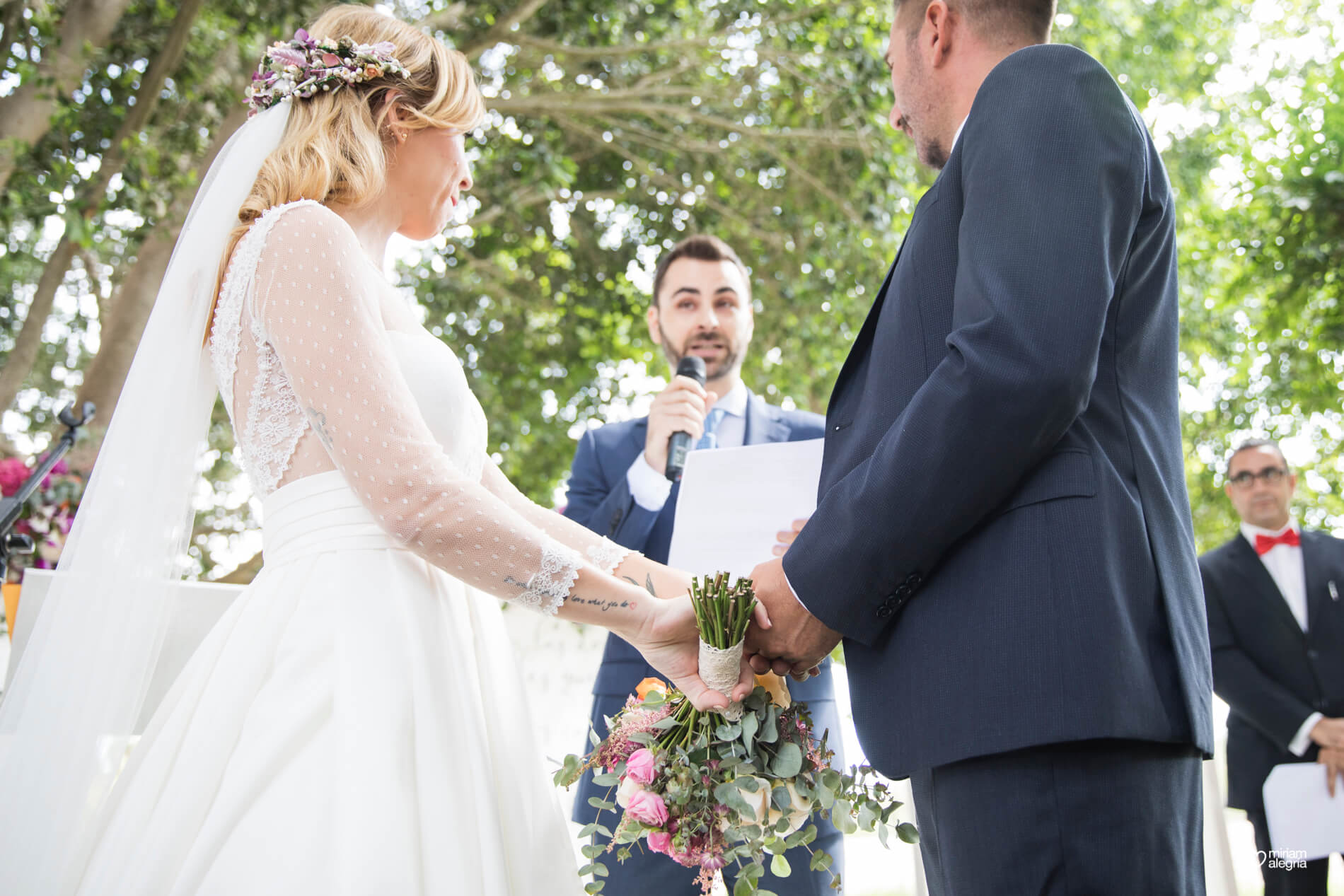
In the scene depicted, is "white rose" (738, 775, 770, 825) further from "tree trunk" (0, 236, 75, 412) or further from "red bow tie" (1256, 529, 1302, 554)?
"tree trunk" (0, 236, 75, 412)

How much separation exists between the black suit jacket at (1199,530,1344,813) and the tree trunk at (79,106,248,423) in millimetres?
5430

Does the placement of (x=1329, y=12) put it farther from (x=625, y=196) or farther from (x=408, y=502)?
(x=408, y=502)

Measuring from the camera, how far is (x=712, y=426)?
3.36 meters

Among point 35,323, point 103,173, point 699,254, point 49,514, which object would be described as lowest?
point 49,514

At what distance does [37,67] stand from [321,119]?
390 centimetres

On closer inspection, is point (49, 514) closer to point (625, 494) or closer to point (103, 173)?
point (103, 173)

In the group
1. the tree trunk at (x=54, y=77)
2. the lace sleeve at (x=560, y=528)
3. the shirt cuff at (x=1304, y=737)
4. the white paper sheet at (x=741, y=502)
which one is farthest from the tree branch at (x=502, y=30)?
the shirt cuff at (x=1304, y=737)

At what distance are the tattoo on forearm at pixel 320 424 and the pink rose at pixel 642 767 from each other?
0.82 m

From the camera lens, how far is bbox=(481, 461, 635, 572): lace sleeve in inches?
97.5

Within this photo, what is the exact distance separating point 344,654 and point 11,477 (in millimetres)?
2648

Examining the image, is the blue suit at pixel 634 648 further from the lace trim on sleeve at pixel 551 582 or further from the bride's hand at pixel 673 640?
the lace trim on sleeve at pixel 551 582

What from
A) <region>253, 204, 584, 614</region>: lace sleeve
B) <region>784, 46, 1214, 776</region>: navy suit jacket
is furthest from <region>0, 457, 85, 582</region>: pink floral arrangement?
<region>784, 46, 1214, 776</region>: navy suit jacket

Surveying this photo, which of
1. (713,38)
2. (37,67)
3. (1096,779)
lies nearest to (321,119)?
(1096,779)

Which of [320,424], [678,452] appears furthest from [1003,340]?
[678,452]
